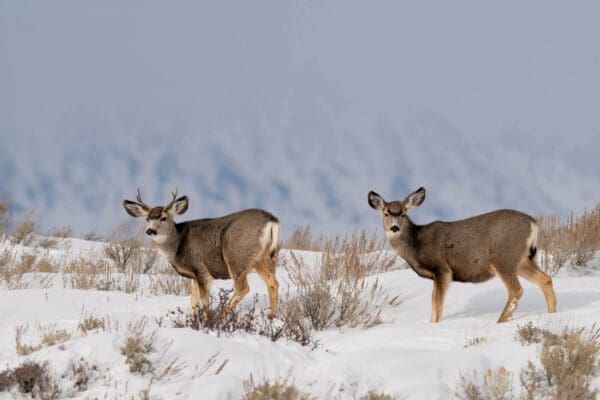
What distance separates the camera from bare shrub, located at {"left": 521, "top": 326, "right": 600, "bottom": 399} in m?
5.57

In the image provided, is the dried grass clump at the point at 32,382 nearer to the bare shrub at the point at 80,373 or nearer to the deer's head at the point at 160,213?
the bare shrub at the point at 80,373

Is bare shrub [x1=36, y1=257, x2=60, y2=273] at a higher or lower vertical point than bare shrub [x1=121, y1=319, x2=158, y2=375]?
higher

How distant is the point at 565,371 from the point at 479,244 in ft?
11.3

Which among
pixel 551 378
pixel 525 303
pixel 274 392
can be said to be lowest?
pixel 551 378

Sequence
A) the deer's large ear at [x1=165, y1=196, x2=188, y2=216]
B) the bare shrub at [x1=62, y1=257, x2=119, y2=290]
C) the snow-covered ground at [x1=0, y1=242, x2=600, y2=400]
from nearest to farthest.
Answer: the snow-covered ground at [x1=0, y1=242, x2=600, y2=400], the deer's large ear at [x1=165, y1=196, x2=188, y2=216], the bare shrub at [x1=62, y1=257, x2=119, y2=290]

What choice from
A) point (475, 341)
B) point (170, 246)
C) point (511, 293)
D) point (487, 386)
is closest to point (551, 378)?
point (487, 386)

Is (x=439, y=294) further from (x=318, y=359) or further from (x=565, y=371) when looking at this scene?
(x=565, y=371)

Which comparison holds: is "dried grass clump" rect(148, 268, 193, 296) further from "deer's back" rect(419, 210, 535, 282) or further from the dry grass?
the dry grass

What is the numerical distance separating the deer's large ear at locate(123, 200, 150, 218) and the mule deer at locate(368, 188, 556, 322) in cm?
314

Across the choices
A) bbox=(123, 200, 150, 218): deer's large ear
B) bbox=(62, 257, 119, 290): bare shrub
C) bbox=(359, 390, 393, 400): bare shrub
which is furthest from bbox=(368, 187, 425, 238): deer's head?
bbox=(62, 257, 119, 290): bare shrub

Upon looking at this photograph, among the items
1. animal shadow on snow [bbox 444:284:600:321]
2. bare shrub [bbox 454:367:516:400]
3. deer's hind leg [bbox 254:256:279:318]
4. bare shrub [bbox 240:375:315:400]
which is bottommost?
bare shrub [bbox 454:367:516:400]

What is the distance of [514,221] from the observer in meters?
9.12

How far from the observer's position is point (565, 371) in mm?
5895

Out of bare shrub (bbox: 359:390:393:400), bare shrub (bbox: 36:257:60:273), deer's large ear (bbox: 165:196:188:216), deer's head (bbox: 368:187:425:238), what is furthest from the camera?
bare shrub (bbox: 36:257:60:273)
